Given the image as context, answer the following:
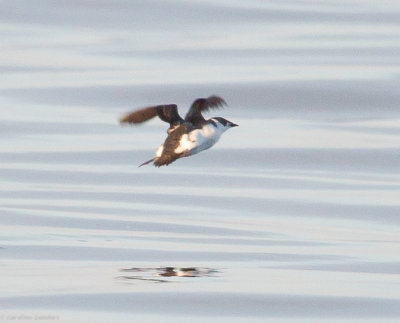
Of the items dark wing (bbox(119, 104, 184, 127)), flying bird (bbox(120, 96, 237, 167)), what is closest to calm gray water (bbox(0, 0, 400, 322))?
flying bird (bbox(120, 96, 237, 167))

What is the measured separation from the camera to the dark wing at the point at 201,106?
35.3 feet

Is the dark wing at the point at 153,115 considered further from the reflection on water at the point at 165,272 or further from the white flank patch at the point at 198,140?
the reflection on water at the point at 165,272

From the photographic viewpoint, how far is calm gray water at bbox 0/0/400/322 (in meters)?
11.1

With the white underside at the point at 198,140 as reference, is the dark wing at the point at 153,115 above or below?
above

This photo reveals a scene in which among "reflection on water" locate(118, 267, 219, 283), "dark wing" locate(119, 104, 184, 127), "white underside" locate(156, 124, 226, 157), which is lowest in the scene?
"reflection on water" locate(118, 267, 219, 283)

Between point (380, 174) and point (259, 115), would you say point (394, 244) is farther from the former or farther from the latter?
point (259, 115)

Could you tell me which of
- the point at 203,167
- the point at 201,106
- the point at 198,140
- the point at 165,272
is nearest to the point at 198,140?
the point at 198,140

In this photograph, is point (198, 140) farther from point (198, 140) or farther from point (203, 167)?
point (203, 167)

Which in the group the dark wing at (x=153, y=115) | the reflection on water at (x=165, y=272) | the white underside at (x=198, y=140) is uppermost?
the dark wing at (x=153, y=115)

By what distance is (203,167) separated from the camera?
19234 millimetres

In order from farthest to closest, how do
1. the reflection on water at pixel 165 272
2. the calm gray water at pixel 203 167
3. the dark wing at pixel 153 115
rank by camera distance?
the reflection on water at pixel 165 272
the calm gray water at pixel 203 167
the dark wing at pixel 153 115

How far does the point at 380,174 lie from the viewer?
723 inches

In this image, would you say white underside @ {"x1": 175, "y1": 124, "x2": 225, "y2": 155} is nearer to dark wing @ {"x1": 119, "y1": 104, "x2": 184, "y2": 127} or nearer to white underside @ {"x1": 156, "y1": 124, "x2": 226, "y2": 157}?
white underside @ {"x1": 156, "y1": 124, "x2": 226, "y2": 157}

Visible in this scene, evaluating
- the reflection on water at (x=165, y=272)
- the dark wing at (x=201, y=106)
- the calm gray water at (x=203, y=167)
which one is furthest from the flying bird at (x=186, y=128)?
the reflection on water at (x=165, y=272)
